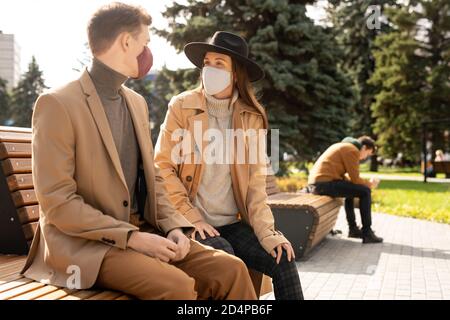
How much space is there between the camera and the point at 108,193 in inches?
93.1

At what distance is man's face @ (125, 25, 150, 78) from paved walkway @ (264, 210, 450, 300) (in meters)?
2.96

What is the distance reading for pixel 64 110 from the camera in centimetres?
227

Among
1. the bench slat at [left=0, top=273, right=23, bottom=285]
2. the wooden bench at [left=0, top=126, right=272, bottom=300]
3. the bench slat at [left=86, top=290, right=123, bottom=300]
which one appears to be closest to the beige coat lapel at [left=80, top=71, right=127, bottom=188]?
the bench slat at [left=86, top=290, right=123, bottom=300]

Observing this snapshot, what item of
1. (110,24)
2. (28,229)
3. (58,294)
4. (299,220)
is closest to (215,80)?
(110,24)

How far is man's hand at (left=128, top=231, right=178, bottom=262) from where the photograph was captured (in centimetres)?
228

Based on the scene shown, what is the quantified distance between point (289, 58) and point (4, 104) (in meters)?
28.9

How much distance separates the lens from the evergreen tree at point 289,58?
1711 cm

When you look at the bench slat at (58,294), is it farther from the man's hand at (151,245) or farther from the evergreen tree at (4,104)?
the evergreen tree at (4,104)

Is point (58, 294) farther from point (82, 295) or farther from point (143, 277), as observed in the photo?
point (143, 277)

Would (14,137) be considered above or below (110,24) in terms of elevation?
below
